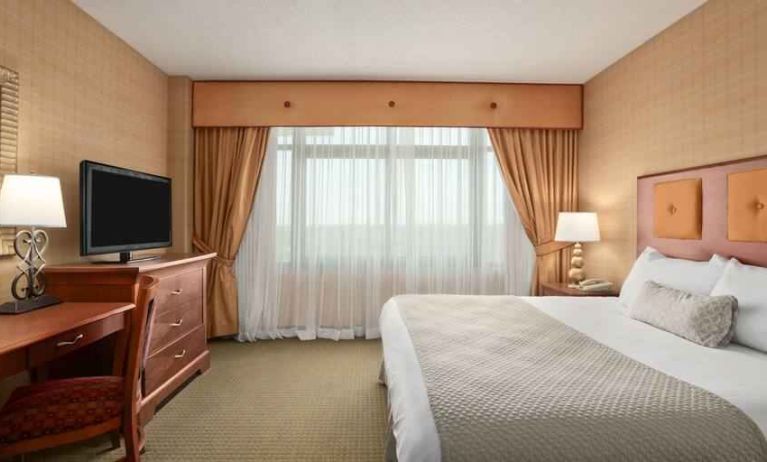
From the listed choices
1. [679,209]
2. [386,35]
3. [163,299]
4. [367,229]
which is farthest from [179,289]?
[679,209]

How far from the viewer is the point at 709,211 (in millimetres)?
2656

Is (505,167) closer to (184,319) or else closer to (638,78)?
(638,78)

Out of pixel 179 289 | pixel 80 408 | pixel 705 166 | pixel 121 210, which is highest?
pixel 705 166

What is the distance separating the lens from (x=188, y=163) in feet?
13.4

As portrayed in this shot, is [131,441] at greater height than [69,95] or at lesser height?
lesser

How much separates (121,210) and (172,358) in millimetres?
1075

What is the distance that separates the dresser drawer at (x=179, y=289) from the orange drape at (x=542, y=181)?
3.02 metres

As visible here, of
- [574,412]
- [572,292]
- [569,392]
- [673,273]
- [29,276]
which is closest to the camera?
[574,412]

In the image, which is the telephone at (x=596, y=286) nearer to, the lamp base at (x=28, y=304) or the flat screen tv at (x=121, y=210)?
the flat screen tv at (x=121, y=210)

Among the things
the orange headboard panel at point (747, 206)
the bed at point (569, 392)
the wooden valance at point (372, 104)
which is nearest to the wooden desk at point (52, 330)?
the bed at point (569, 392)

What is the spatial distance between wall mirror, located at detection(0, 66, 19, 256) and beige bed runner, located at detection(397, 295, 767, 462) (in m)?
2.26

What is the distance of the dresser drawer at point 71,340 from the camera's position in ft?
5.42

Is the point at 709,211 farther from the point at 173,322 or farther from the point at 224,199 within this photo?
the point at 224,199

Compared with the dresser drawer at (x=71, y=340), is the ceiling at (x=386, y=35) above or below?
above
